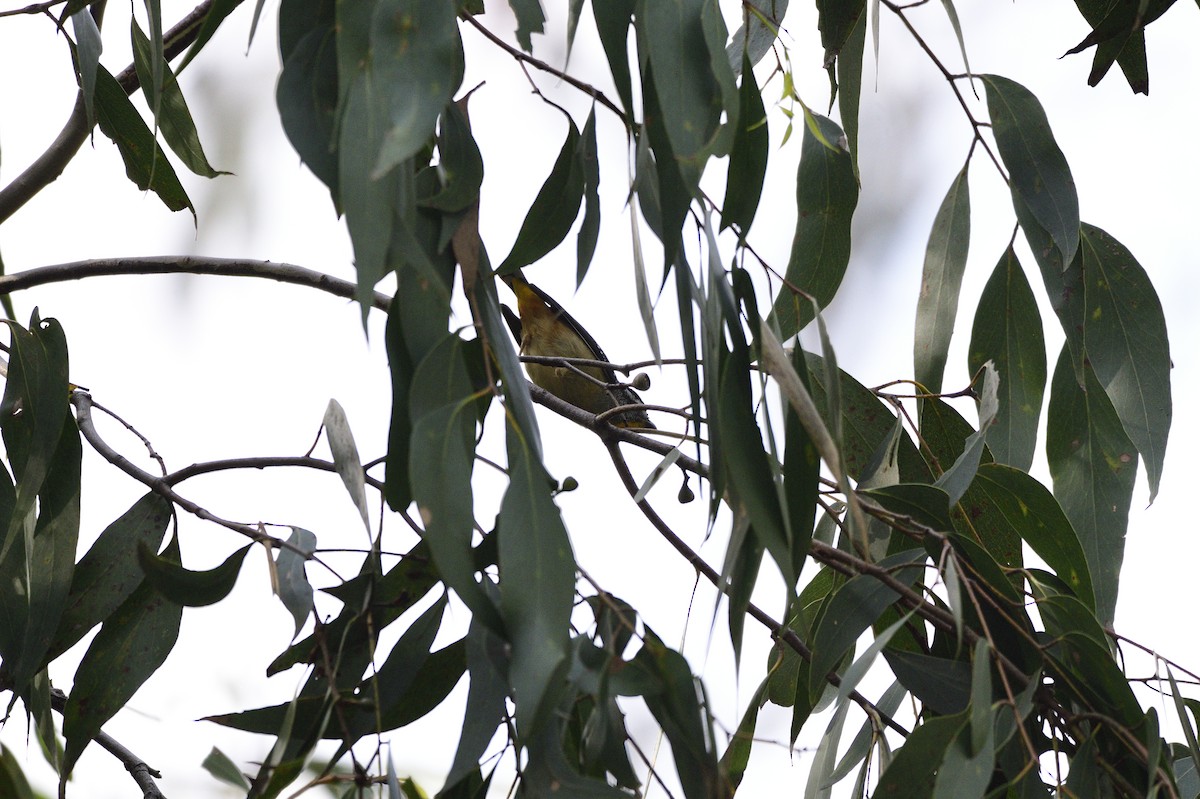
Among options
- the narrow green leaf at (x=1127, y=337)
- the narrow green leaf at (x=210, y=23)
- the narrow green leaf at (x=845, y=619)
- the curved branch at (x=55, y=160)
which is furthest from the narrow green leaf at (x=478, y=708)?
the curved branch at (x=55, y=160)

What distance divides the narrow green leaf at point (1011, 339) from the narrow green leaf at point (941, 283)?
5cm

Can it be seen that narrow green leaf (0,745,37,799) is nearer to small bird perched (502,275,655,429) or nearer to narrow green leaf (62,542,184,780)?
narrow green leaf (62,542,184,780)

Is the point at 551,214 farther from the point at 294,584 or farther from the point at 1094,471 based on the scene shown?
the point at 1094,471

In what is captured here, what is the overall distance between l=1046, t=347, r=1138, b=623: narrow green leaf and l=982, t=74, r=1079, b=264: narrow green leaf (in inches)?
8.4

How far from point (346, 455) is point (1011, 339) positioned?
0.86 m

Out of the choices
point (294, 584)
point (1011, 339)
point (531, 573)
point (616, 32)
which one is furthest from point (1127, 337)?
point (294, 584)

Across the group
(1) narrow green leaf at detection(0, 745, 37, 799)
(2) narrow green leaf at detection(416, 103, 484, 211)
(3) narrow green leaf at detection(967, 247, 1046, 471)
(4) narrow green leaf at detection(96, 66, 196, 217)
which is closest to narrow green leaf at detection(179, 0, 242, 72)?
(2) narrow green leaf at detection(416, 103, 484, 211)

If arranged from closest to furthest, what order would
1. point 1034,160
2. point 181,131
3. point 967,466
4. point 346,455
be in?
point 346,455 < point 967,466 < point 1034,160 < point 181,131

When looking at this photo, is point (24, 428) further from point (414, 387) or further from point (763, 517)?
point (763, 517)

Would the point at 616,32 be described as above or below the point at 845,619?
above

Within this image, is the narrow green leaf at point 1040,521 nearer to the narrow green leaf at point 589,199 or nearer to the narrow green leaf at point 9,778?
the narrow green leaf at point 589,199

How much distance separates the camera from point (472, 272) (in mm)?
837

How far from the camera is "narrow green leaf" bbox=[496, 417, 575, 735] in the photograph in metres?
0.73

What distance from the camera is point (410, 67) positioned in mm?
788
